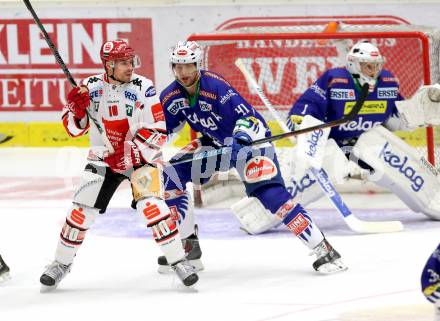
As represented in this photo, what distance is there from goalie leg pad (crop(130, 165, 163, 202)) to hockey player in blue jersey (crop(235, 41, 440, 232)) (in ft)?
5.00

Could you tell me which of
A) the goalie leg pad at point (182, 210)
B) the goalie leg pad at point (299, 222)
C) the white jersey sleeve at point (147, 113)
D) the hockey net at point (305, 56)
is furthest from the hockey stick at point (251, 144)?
the hockey net at point (305, 56)

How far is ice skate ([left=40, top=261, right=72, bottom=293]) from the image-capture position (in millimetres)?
5398

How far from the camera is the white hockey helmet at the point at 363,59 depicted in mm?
6691

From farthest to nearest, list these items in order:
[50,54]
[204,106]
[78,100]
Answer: [50,54], [204,106], [78,100]

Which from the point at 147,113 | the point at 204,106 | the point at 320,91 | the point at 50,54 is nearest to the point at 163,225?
the point at 147,113

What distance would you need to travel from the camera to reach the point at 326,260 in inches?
219

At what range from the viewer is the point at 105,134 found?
17.6 ft

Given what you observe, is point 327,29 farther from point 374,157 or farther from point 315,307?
point 315,307

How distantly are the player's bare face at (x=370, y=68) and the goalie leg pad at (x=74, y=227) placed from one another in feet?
6.71

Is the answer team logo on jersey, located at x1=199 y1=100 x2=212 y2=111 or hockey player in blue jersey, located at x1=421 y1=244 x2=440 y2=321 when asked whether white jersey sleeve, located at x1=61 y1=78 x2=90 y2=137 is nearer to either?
team logo on jersey, located at x1=199 y1=100 x2=212 y2=111

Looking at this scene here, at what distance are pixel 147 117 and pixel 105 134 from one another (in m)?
0.20

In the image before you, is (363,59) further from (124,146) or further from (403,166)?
(124,146)

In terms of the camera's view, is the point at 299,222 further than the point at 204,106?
No

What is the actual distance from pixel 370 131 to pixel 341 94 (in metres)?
0.26
